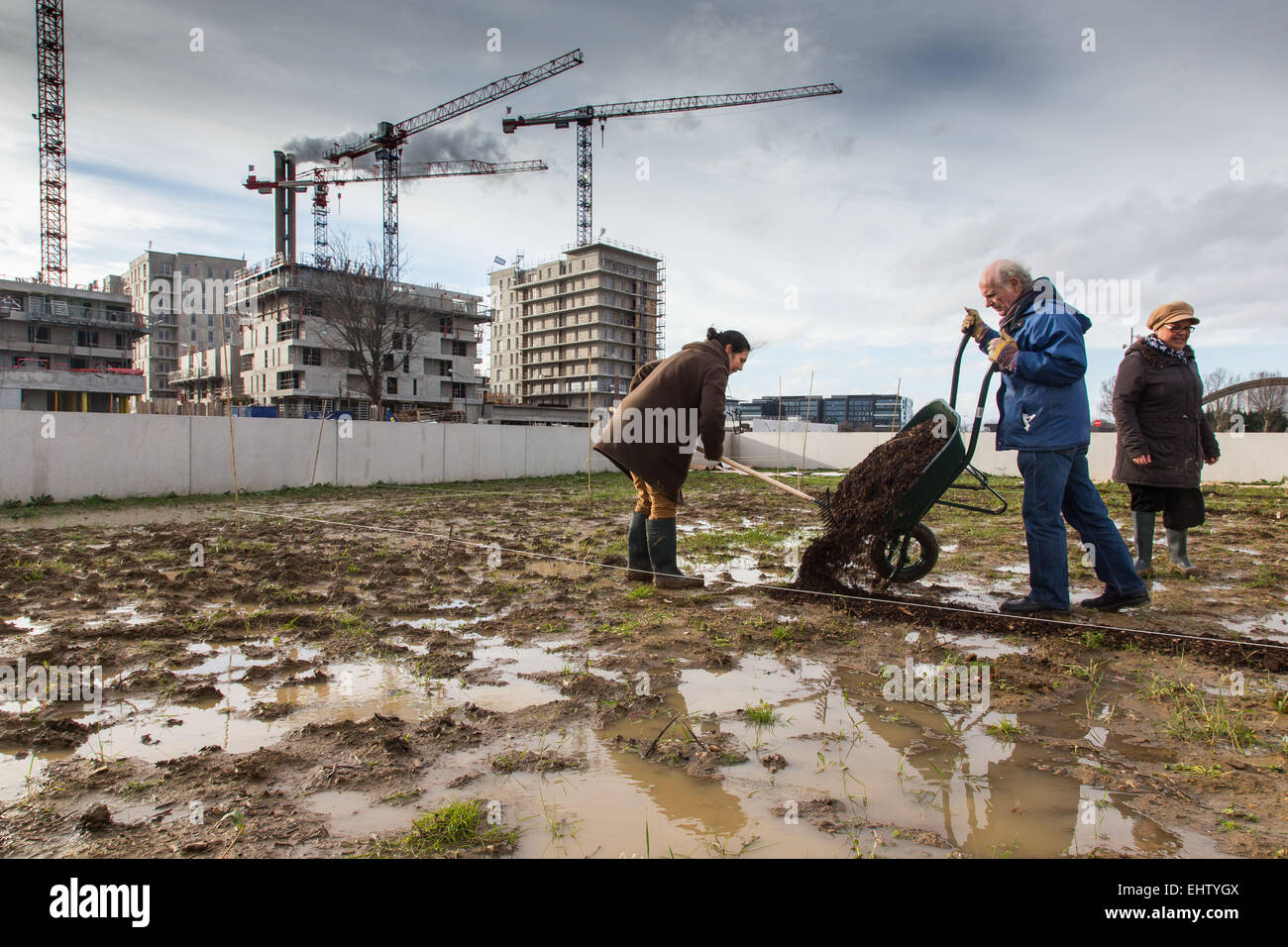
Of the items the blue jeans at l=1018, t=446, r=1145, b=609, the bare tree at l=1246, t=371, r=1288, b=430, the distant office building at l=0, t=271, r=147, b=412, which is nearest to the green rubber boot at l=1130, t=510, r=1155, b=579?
the blue jeans at l=1018, t=446, r=1145, b=609

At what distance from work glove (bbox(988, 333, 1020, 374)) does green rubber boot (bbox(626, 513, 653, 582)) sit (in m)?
2.61

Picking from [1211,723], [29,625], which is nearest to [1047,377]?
[1211,723]

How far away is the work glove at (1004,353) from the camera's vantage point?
12.8ft

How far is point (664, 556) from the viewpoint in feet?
16.4

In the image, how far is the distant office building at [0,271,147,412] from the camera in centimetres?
5084

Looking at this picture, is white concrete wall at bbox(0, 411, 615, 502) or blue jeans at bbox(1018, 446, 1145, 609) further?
white concrete wall at bbox(0, 411, 615, 502)

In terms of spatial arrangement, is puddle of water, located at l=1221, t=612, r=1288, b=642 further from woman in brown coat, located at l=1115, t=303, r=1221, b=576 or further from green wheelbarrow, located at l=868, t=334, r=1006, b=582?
green wheelbarrow, located at l=868, t=334, r=1006, b=582

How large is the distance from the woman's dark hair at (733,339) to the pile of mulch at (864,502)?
46.4 inches
